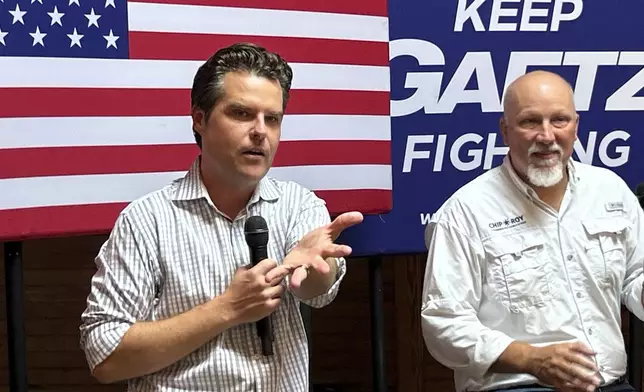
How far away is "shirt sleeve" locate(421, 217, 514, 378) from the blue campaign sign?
0.42m

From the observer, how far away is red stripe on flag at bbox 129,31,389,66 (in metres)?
1.96

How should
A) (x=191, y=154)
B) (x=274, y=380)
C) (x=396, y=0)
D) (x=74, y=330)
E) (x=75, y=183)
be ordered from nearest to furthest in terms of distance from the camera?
(x=274, y=380) < (x=75, y=183) < (x=191, y=154) < (x=396, y=0) < (x=74, y=330)

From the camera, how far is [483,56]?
2.35 metres

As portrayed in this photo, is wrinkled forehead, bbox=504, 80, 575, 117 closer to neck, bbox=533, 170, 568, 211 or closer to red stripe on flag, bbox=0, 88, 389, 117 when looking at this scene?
neck, bbox=533, 170, 568, 211

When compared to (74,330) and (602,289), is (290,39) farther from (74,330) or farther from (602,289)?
(74,330)

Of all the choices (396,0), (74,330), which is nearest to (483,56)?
(396,0)

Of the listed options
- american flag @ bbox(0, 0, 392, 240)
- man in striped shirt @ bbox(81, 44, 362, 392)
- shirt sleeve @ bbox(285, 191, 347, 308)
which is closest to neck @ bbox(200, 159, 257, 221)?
man in striped shirt @ bbox(81, 44, 362, 392)

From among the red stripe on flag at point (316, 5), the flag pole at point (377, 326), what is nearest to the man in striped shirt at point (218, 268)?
the red stripe on flag at point (316, 5)

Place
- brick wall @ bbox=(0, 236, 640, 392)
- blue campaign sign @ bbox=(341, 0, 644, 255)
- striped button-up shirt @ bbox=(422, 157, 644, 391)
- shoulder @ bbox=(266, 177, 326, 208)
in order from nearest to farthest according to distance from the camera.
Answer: shoulder @ bbox=(266, 177, 326, 208) → striped button-up shirt @ bbox=(422, 157, 644, 391) → blue campaign sign @ bbox=(341, 0, 644, 255) → brick wall @ bbox=(0, 236, 640, 392)

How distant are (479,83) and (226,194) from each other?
40.3 inches

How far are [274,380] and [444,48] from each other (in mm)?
1188

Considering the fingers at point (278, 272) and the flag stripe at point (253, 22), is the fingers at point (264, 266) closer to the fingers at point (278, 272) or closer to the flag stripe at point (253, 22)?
the fingers at point (278, 272)

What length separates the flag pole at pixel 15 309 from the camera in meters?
1.96

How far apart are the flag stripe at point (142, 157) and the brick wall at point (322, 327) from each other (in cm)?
67
